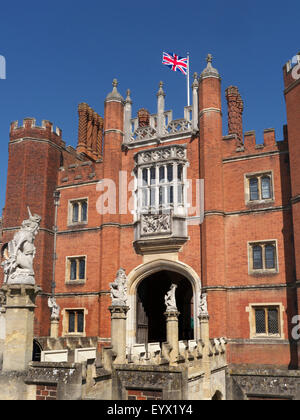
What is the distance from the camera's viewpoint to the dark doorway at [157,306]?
24.6 metres

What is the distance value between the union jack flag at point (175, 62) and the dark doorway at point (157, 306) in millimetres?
11292

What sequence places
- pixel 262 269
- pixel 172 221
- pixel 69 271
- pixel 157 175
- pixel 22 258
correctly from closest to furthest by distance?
1. pixel 22 258
2. pixel 262 269
3. pixel 172 221
4. pixel 157 175
5. pixel 69 271

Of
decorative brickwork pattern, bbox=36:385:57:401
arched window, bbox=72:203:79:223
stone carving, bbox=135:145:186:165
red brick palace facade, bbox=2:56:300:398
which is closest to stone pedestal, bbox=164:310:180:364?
decorative brickwork pattern, bbox=36:385:57:401

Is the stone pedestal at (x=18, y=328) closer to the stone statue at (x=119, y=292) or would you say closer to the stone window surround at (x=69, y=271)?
the stone statue at (x=119, y=292)

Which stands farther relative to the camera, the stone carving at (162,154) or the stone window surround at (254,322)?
the stone carving at (162,154)

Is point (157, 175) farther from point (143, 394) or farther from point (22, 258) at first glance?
point (143, 394)

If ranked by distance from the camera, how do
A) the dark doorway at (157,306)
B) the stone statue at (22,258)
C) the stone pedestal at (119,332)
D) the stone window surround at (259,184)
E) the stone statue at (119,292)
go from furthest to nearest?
the dark doorway at (157,306)
the stone window surround at (259,184)
the stone statue at (119,292)
the stone pedestal at (119,332)
the stone statue at (22,258)

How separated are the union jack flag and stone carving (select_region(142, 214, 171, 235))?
812cm

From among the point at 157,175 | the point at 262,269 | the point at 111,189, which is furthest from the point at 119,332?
the point at 111,189

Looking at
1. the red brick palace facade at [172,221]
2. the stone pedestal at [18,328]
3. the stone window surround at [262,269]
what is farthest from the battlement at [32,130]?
the stone pedestal at [18,328]

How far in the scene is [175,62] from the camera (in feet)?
83.5

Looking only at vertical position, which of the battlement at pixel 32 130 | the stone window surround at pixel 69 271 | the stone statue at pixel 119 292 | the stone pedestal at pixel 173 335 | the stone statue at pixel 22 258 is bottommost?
the stone pedestal at pixel 173 335

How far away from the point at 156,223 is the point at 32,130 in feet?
30.6

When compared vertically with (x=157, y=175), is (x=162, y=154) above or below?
above
